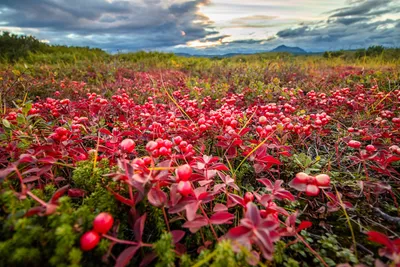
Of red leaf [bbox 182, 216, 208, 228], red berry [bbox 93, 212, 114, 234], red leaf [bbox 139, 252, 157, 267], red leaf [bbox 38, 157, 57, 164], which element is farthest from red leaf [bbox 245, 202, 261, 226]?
red leaf [bbox 38, 157, 57, 164]

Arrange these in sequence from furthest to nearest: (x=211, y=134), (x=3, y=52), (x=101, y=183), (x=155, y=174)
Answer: (x=3, y=52)
(x=211, y=134)
(x=101, y=183)
(x=155, y=174)

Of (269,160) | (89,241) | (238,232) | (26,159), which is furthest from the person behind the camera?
(269,160)

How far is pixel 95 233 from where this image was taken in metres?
0.86

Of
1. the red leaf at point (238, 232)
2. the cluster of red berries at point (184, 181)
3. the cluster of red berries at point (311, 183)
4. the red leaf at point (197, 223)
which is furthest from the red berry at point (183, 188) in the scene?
the cluster of red berries at point (311, 183)

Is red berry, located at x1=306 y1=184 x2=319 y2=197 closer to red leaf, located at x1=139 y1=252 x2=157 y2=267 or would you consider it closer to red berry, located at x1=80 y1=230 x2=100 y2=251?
red leaf, located at x1=139 y1=252 x2=157 y2=267

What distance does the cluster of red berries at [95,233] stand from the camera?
0.83 meters

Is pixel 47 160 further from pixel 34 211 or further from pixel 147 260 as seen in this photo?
Result: pixel 147 260

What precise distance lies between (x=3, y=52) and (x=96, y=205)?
15634 millimetres

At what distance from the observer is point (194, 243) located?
1.21 meters

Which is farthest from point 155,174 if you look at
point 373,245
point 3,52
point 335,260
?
point 3,52

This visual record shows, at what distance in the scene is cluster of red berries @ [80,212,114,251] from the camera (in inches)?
32.7

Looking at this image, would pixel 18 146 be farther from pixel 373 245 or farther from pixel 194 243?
pixel 373 245

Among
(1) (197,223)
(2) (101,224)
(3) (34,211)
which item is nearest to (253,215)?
(1) (197,223)

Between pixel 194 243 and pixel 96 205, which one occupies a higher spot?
pixel 96 205
